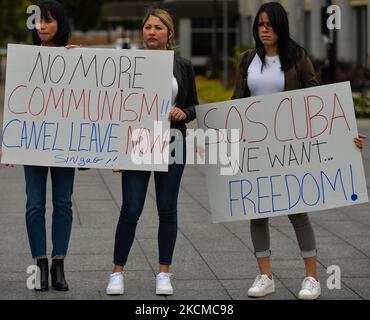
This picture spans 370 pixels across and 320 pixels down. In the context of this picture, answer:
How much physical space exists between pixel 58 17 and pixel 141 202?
128 centimetres

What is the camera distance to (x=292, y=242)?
9.76 m

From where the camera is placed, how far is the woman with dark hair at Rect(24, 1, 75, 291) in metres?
7.54

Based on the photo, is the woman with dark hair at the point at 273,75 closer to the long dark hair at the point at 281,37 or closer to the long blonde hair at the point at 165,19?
the long dark hair at the point at 281,37

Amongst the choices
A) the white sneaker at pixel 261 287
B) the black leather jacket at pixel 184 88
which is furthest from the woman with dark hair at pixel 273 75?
the black leather jacket at pixel 184 88

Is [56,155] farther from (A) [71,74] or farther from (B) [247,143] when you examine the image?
(B) [247,143]

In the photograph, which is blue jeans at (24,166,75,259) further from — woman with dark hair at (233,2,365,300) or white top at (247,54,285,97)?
white top at (247,54,285,97)

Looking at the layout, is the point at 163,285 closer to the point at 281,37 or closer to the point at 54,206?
the point at 54,206

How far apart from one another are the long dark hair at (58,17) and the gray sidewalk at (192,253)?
161cm

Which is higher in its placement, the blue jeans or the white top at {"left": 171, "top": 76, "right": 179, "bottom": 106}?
the white top at {"left": 171, "top": 76, "right": 179, "bottom": 106}

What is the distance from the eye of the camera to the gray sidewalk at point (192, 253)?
25.1ft

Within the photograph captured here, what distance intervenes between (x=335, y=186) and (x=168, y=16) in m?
1.50

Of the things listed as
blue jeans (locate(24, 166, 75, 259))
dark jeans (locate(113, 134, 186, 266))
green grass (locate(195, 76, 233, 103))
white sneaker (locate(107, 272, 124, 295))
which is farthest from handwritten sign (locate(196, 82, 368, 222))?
green grass (locate(195, 76, 233, 103))

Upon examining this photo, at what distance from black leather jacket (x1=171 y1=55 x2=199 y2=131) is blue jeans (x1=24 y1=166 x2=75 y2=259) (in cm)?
81
